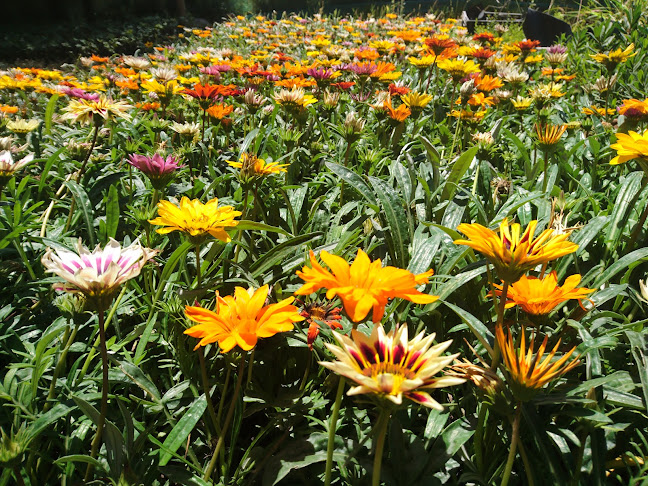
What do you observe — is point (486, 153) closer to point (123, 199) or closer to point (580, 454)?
point (580, 454)

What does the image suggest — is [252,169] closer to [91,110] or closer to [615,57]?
[91,110]

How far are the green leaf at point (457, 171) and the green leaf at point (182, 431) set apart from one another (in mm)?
1002

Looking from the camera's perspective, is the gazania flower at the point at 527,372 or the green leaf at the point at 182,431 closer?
the gazania flower at the point at 527,372

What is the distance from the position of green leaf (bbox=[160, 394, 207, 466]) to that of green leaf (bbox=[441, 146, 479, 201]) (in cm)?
100

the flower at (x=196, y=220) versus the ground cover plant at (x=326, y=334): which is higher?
the flower at (x=196, y=220)

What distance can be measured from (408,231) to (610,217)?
0.63 metres

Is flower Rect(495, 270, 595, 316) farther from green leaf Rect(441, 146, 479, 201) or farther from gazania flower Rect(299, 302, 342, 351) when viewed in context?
green leaf Rect(441, 146, 479, 201)

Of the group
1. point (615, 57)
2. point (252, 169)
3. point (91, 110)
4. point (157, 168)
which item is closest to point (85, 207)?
point (91, 110)

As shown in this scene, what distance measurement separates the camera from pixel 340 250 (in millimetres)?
1314

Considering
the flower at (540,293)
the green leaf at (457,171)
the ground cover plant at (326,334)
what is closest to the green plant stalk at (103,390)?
the ground cover plant at (326,334)

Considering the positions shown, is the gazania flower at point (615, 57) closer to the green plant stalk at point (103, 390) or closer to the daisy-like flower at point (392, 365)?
the daisy-like flower at point (392, 365)

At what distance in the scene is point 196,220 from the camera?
0.99 m

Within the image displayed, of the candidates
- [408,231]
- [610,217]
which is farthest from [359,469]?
[610,217]

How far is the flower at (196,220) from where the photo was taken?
961 millimetres
